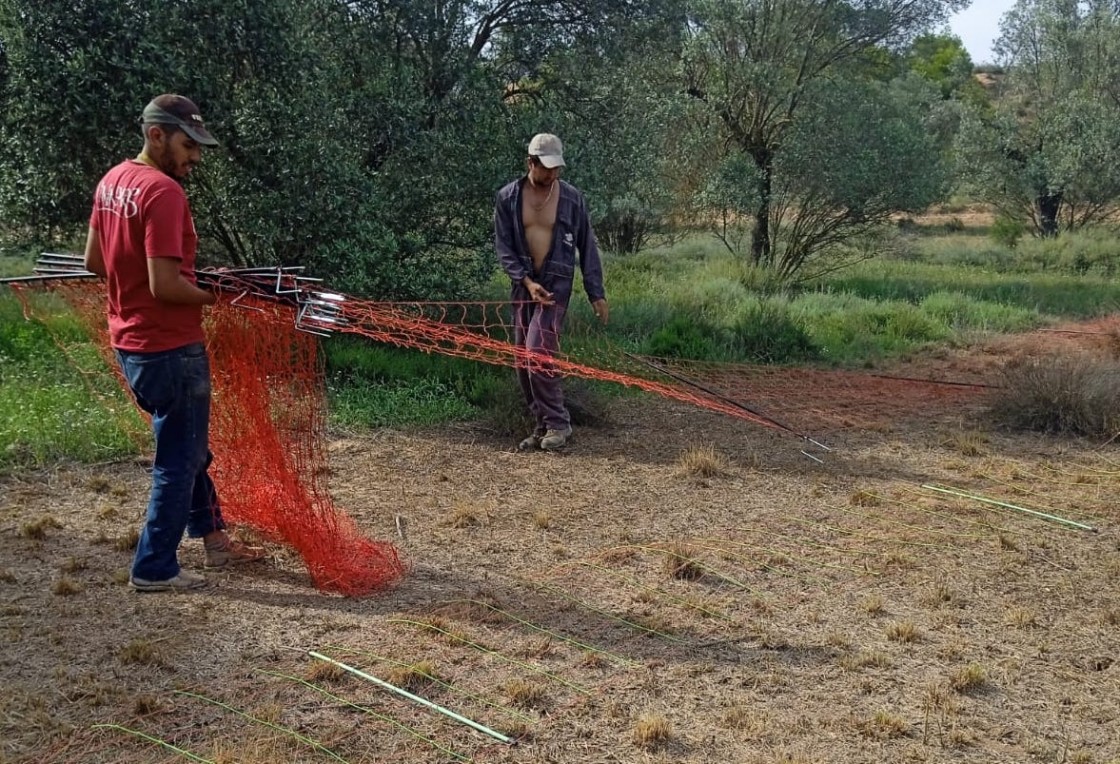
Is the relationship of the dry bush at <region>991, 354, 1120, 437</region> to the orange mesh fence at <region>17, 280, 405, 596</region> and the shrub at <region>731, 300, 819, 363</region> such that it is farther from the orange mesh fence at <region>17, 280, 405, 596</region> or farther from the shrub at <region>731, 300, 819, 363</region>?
the orange mesh fence at <region>17, 280, 405, 596</region>

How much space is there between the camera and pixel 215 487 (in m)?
4.55

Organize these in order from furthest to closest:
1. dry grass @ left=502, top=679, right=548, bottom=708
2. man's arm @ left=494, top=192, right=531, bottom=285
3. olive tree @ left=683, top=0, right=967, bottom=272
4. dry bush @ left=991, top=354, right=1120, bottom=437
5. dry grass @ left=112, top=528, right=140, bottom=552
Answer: olive tree @ left=683, top=0, right=967, bottom=272
dry bush @ left=991, top=354, right=1120, bottom=437
man's arm @ left=494, top=192, right=531, bottom=285
dry grass @ left=112, top=528, right=140, bottom=552
dry grass @ left=502, top=679, right=548, bottom=708

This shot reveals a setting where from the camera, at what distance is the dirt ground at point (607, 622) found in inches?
121

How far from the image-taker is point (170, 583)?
3973 mm

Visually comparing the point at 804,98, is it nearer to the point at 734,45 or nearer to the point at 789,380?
the point at 734,45

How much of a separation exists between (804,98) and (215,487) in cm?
1275

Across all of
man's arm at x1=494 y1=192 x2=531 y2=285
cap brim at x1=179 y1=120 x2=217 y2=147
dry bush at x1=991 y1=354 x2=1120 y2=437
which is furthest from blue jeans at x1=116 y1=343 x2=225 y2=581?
dry bush at x1=991 y1=354 x2=1120 y2=437

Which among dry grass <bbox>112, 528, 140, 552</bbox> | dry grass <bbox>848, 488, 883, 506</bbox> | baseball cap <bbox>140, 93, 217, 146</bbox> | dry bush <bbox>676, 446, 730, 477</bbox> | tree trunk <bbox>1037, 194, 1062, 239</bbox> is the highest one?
tree trunk <bbox>1037, 194, 1062, 239</bbox>

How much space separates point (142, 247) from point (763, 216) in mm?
12941

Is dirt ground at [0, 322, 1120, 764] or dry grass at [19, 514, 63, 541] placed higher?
dry grass at [19, 514, 63, 541]

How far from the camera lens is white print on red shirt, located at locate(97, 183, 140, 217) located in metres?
3.59

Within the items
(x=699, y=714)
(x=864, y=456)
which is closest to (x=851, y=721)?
(x=699, y=714)

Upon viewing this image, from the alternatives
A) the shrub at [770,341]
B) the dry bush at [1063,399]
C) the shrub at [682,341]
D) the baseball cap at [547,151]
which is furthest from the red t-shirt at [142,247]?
the shrub at [770,341]

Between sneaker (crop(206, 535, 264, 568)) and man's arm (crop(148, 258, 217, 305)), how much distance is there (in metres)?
1.14
